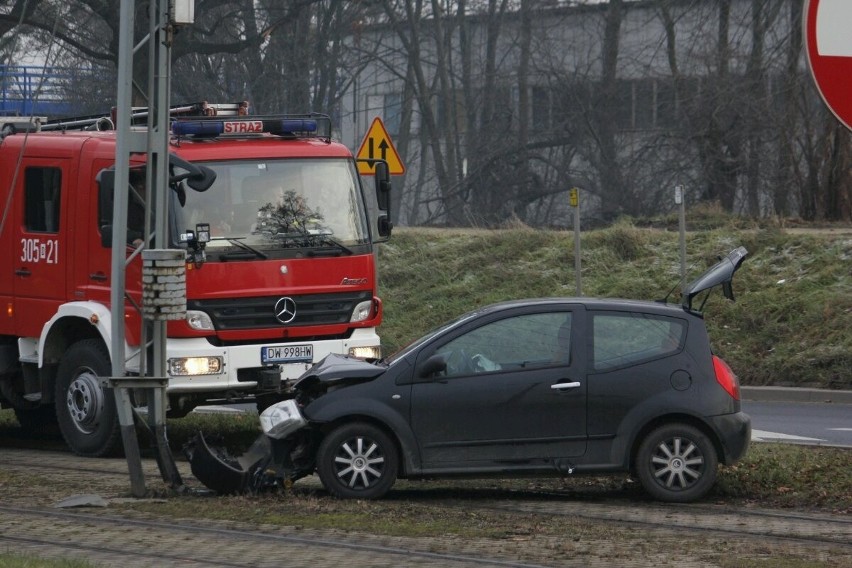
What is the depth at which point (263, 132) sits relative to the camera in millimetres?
12984

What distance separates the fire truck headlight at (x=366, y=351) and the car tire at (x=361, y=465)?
2.63 meters

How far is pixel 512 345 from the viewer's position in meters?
9.89

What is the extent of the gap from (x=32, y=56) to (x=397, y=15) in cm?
1321

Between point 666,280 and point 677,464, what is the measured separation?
43.0ft

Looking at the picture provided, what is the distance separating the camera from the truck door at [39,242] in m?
12.8

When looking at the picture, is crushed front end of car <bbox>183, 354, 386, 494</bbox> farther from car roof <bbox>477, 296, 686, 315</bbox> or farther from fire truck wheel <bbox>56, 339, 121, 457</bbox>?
fire truck wheel <bbox>56, 339, 121, 457</bbox>

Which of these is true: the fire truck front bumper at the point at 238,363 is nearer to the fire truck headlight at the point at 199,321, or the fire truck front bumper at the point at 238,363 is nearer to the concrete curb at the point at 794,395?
the fire truck headlight at the point at 199,321

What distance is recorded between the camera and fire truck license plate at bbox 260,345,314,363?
1208 centimetres

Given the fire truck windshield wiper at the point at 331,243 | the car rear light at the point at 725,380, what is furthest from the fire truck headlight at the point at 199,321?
the car rear light at the point at 725,380

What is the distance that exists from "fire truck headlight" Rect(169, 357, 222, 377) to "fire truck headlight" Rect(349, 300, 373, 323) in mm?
1326

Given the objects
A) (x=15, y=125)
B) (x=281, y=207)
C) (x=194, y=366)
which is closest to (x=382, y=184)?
(x=281, y=207)

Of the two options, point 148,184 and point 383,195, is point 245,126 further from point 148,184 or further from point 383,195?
point 148,184

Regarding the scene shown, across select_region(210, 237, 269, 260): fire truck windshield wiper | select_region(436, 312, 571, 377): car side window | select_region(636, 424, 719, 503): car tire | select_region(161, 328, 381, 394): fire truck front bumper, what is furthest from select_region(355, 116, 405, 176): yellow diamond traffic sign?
select_region(636, 424, 719, 503): car tire

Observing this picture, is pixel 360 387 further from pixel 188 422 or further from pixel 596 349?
pixel 188 422
